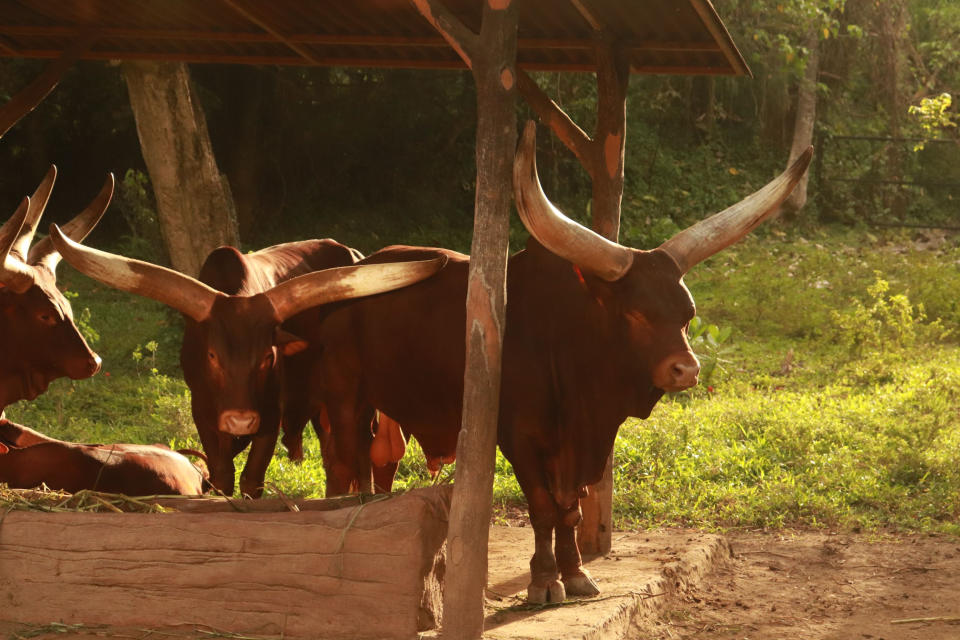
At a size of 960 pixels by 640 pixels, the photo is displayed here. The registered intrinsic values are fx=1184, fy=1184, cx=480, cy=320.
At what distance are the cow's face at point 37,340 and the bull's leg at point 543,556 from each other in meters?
2.36

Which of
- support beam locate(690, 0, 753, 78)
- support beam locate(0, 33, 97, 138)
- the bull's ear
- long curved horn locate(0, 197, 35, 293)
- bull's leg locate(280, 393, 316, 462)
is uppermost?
support beam locate(0, 33, 97, 138)

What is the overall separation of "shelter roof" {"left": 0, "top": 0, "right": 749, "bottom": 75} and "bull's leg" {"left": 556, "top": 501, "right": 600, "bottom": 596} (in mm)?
2377

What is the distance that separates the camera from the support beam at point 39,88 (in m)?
6.91

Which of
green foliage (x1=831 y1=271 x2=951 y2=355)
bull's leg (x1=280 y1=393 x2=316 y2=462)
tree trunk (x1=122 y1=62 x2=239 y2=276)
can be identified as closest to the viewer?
bull's leg (x1=280 y1=393 x2=316 y2=462)

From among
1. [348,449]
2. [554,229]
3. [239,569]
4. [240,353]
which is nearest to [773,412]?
[348,449]

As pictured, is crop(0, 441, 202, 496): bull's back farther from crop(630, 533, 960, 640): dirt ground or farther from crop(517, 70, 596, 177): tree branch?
crop(517, 70, 596, 177): tree branch

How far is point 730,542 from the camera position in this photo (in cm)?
666

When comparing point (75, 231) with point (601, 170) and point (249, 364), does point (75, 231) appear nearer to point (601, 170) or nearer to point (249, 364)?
point (249, 364)

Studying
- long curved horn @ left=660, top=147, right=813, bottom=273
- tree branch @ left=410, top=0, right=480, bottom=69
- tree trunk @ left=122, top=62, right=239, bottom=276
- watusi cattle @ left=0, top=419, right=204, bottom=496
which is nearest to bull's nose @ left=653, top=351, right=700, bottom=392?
long curved horn @ left=660, top=147, right=813, bottom=273

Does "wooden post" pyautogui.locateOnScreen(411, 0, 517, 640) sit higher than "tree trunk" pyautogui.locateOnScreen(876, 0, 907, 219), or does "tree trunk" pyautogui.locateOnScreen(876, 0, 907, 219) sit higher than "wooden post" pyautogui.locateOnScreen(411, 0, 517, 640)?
"tree trunk" pyautogui.locateOnScreen(876, 0, 907, 219)

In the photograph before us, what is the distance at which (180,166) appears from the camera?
31.7ft

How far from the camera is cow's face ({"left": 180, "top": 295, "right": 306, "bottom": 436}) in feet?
17.3

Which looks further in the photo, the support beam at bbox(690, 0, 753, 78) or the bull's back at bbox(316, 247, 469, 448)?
the bull's back at bbox(316, 247, 469, 448)

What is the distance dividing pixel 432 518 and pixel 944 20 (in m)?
18.4
